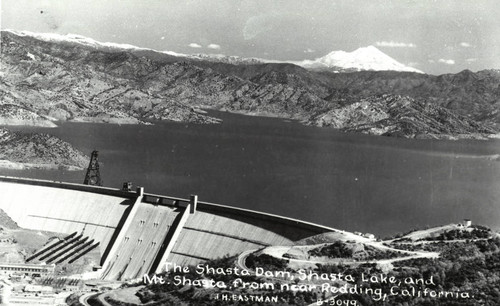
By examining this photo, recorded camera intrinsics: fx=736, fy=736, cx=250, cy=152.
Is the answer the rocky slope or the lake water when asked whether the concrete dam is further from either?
the rocky slope

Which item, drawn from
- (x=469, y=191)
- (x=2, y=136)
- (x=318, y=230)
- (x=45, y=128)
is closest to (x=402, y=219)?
(x=469, y=191)

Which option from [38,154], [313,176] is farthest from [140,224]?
[38,154]

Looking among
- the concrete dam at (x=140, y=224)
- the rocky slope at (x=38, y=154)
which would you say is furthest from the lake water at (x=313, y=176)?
the concrete dam at (x=140, y=224)

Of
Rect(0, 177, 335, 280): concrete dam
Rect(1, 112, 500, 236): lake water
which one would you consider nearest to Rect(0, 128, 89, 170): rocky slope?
Rect(1, 112, 500, 236): lake water

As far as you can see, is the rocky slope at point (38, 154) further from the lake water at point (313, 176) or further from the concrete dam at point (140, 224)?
the concrete dam at point (140, 224)

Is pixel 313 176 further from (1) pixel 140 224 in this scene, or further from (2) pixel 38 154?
(1) pixel 140 224

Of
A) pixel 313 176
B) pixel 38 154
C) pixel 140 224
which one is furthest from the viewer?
pixel 38 154
